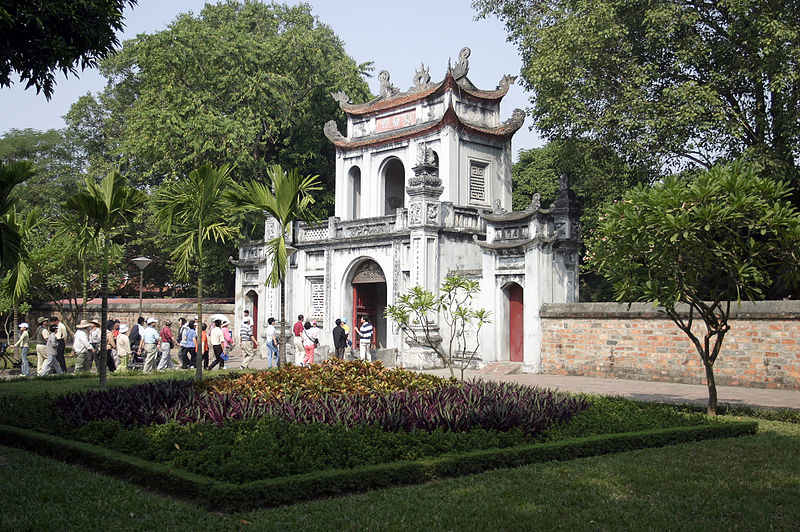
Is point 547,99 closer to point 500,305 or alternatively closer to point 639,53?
point 639,53

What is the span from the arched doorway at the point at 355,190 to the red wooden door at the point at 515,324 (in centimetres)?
923

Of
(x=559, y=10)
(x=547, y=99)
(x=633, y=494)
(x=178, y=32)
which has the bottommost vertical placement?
(x=633, y=494)

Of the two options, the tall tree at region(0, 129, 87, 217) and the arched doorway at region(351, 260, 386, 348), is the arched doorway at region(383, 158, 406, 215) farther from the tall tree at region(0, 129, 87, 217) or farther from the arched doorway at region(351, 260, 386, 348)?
the tall tree at region(0, 129, 87, 217)

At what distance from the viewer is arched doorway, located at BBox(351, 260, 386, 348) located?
1068 inches

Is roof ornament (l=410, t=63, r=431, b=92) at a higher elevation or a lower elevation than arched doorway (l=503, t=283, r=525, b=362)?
higher

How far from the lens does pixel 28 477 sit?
320 inches

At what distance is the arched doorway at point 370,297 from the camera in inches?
1068

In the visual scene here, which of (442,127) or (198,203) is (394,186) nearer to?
(442,127)

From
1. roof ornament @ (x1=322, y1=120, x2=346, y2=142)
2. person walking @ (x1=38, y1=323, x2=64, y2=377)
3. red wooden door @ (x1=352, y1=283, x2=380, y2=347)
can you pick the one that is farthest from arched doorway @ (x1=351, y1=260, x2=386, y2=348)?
person walking @ (x1=38, y1=323, x2=64, y2=377)

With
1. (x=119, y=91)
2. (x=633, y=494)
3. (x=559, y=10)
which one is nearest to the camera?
(x=633, y=494)

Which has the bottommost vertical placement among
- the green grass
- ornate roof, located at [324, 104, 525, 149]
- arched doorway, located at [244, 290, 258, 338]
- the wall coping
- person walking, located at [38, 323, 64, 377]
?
the green grass

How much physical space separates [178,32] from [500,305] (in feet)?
57.7

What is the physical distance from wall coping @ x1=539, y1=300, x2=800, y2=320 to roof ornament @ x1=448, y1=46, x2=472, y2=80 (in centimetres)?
981

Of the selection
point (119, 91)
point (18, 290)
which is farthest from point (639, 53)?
point (119, 91)
